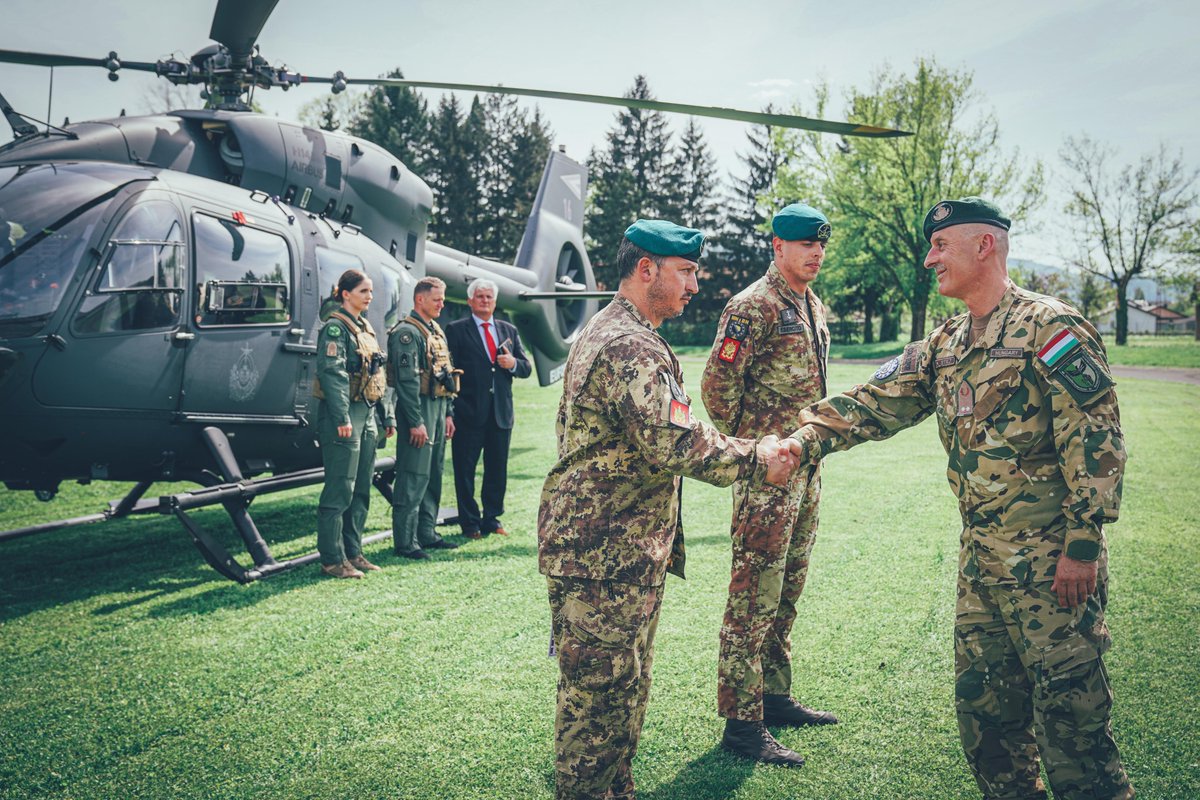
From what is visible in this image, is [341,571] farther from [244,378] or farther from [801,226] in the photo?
[801,226]

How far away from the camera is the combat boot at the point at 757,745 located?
125 inches

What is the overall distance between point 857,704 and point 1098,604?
5.01 feet

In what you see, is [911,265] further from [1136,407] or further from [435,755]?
[435,755]

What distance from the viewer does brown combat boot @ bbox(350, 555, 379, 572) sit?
19.0 feet

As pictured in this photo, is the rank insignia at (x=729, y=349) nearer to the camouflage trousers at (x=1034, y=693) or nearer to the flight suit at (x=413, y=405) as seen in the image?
the camouflage trousers at (x=1034, y=693)

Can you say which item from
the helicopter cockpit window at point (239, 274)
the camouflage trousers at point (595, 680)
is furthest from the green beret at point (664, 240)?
the helicopter cockpit window at point (239, 274)

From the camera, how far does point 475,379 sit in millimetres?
6938

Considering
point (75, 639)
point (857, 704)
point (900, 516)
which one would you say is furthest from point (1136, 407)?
point (75, 639)

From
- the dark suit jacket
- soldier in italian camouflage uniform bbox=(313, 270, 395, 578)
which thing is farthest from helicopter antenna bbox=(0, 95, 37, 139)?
the dark suit jacket

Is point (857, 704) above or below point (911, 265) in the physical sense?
below

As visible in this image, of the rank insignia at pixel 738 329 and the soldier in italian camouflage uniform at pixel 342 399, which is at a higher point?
the rank insignia at pixel 738 329

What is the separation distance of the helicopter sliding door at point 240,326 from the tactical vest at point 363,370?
2.13 feet

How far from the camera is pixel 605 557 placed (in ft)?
8.09

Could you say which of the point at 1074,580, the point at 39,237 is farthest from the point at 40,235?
the point at 1074,580
